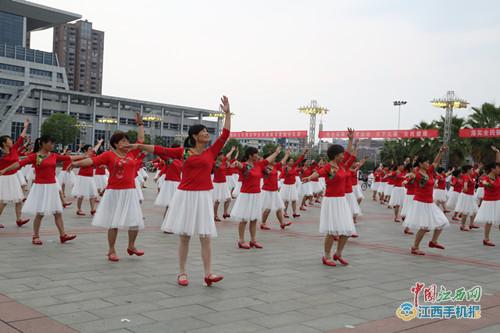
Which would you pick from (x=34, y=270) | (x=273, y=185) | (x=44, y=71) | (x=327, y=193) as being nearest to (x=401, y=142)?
(x=273, y=185)

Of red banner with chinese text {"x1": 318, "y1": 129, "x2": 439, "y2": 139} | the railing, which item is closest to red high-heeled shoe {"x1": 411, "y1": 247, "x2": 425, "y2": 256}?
red banner with chinese text {"x1": 318, "y1": 129, "x2": 439, "y2": 139}

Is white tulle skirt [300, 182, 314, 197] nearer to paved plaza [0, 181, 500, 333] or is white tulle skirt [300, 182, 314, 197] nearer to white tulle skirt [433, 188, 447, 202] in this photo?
white tulle skirt [433, 188, 447, 202]

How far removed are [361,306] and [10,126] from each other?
7990 centimetres

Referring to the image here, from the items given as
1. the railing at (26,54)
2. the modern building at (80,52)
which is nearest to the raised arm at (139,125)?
the railing at (26,54)

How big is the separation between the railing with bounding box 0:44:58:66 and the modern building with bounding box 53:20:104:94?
1993 inches

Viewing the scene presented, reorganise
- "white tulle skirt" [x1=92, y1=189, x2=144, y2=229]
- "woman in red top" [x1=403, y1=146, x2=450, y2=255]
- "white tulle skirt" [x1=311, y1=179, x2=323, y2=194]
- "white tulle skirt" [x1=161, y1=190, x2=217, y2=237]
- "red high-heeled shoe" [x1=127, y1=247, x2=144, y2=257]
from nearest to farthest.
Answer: "white tulle skirt" [x1=161, y1=190, x2=217, y2=237] → "white tulle skirt" [x1=92, y1=189, x2=144, y2=229] → "red high-heeled shoe" [x1=127, y1=247, x2=144, y2=257] → "woman in red top" [x1=403, y1=146, x2=450, y2=255] → "white tulle skirt" [x1=311, y1=179, x2=323, y2=194]

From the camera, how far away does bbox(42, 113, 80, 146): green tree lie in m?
65.9

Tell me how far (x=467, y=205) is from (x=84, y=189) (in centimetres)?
1087

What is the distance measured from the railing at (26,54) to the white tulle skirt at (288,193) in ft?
281

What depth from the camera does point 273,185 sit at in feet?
39.6

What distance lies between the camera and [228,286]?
6.46m

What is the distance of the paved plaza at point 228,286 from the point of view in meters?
4.95

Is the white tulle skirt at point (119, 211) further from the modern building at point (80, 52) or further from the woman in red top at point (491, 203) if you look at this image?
the modern building at point (80, 52)

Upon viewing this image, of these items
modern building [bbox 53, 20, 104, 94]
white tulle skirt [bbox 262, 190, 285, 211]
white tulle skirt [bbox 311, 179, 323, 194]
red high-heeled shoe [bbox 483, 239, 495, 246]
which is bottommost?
red high-heeled shoe [bbox 483, 239, 495, 246]
